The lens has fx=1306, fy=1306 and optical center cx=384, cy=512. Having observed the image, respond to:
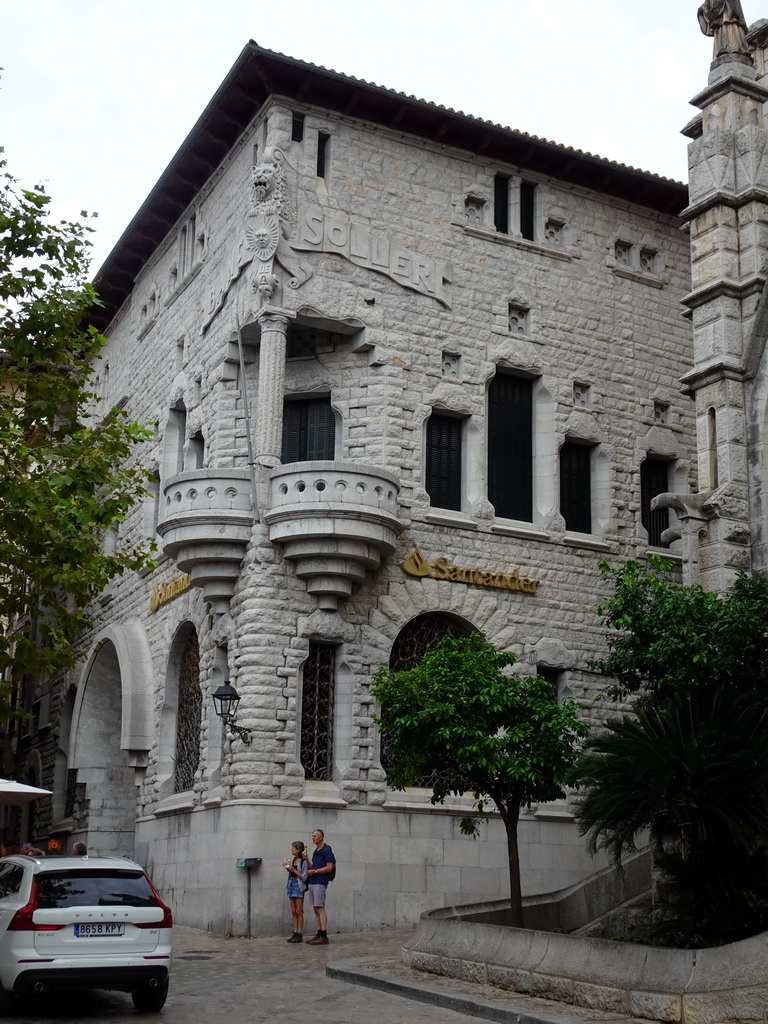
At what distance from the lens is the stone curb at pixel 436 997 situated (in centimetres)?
1118

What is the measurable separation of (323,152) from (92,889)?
16.5 m

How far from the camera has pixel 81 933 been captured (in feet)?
40.3

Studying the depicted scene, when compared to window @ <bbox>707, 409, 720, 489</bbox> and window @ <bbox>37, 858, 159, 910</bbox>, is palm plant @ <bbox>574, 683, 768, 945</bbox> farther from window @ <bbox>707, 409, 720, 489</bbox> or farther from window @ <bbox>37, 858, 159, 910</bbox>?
window @ <bbox>707, 409, 720, 489</bbox>

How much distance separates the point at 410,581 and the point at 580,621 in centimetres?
394

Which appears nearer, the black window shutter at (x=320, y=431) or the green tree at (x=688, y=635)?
the green tree at (x=688, y=635)

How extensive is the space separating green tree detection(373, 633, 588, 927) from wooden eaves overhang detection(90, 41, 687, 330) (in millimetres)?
11345

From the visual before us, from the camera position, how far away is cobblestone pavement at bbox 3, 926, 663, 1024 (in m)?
11.8

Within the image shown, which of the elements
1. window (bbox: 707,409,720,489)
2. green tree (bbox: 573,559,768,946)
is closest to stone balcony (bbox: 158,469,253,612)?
window (bbox: 707,409,720,489)

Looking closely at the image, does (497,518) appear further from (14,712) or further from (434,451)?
(14,712)

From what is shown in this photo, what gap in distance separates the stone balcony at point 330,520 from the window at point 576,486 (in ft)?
16.8

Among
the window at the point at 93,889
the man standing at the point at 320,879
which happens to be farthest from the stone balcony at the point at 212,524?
the window at the point at 93,889

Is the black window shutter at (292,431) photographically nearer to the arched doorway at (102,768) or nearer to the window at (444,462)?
the window at (444,462)

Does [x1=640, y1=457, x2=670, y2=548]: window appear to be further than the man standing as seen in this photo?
Yes

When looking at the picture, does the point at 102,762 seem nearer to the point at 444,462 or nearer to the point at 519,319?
the point at 444,462
